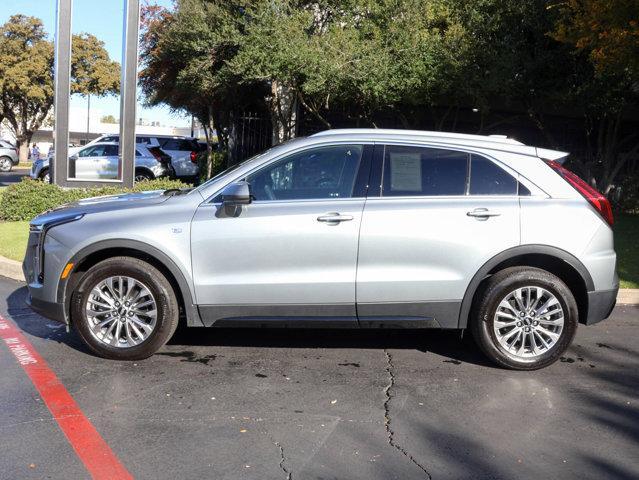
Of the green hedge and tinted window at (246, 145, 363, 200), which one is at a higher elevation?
tinted window at (246, 145, 363, 200)

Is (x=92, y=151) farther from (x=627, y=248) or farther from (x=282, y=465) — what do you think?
(x=282, y=465)

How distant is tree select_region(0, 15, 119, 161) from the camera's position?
42656 mm

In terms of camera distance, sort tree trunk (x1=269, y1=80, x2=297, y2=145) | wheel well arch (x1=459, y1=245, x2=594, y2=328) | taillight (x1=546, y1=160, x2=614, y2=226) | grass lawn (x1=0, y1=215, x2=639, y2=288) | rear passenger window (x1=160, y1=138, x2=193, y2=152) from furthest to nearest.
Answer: rear passenger window (x1=160, y1=138, x2=193, y2=152), tree trunk (x1=269, y1=80, x2=297, y2=145), grass lawn (x1=0, y1=215, x2=639, y2=288), taillight (x1=546, y1=160, x2=614, y2=226), wheel well arch (x1=459, y1=245, x2=594, y2=328)

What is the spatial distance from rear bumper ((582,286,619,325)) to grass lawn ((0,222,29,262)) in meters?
7.21

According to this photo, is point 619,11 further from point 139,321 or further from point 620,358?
point 139,321

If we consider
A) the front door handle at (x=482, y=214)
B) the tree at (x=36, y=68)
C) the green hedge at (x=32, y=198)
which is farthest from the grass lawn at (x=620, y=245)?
the tree at (x=36, y=68)

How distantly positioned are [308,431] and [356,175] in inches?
86.2

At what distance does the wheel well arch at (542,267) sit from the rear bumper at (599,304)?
0.04m

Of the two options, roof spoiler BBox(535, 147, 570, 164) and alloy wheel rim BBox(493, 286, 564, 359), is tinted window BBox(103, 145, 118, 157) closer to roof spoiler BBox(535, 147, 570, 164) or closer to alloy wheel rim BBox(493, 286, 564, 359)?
roof spoiler BBox(535, 147, 570, 164)

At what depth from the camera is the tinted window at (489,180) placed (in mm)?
5754

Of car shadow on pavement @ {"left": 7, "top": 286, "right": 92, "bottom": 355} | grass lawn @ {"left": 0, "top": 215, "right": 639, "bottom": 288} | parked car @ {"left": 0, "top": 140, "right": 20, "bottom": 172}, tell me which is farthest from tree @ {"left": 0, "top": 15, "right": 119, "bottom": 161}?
car shadow on pavement @ {"left": 7, "top": 286, "right": 92, "bottom": 355}

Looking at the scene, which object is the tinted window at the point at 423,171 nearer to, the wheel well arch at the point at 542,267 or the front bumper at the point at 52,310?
the wheel well arch at the point at 542,267

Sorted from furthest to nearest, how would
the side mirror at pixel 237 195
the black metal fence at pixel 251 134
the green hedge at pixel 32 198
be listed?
the black metal fence at pixel 251 134, the green hedge at pixel 32 198, the side mirror at pixel 237 195

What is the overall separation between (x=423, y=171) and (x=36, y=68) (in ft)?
139
